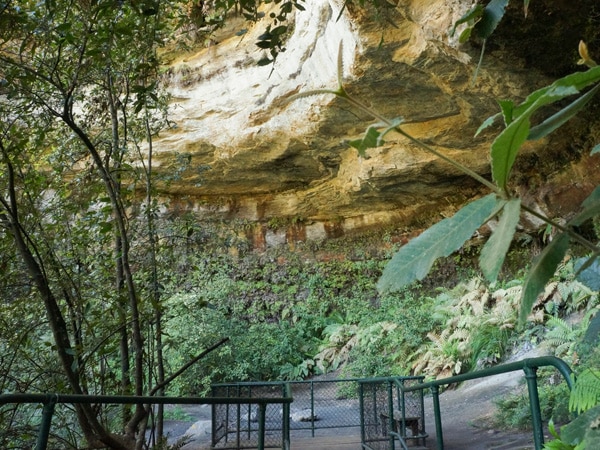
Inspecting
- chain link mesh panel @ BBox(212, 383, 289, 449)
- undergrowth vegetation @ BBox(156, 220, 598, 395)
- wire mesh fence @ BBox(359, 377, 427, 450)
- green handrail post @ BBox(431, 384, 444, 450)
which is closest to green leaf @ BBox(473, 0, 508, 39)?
green handrail post @ BBox(431, 384, 444, 450)

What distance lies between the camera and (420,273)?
0.46m

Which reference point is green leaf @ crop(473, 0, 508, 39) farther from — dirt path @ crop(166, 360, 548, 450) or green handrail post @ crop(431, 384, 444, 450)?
dirt path @ crop(166, 360, 548, 450)

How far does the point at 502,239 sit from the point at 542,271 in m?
0.12

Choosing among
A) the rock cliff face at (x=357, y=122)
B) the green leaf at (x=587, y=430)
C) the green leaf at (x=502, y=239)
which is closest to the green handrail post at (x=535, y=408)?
the green leaf at (x=587, y=430)

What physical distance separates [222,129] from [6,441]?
7.28m

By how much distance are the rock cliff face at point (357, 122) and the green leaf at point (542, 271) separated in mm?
4069

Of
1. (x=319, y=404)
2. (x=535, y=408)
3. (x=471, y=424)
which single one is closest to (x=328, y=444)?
(x=471, y=424)

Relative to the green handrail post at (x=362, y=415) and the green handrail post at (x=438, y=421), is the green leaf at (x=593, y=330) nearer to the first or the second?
the green handrail post at (x=438, y=421)

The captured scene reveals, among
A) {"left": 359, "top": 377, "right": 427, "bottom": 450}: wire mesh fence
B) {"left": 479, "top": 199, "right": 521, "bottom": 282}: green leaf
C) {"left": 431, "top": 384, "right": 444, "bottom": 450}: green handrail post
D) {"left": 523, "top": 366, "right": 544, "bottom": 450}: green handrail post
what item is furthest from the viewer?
{"left": 359, "top": 377, "right": 427, "bottom": 450}: wire mesh fence

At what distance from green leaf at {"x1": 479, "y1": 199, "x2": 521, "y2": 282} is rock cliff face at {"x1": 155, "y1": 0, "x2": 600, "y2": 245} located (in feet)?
13.5

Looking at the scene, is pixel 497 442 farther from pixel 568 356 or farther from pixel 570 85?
pixel 570 85

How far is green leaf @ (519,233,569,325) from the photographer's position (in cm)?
50

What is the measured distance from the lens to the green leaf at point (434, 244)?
0.45m

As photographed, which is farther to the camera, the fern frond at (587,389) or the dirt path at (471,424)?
the dirt path at (471,424)
